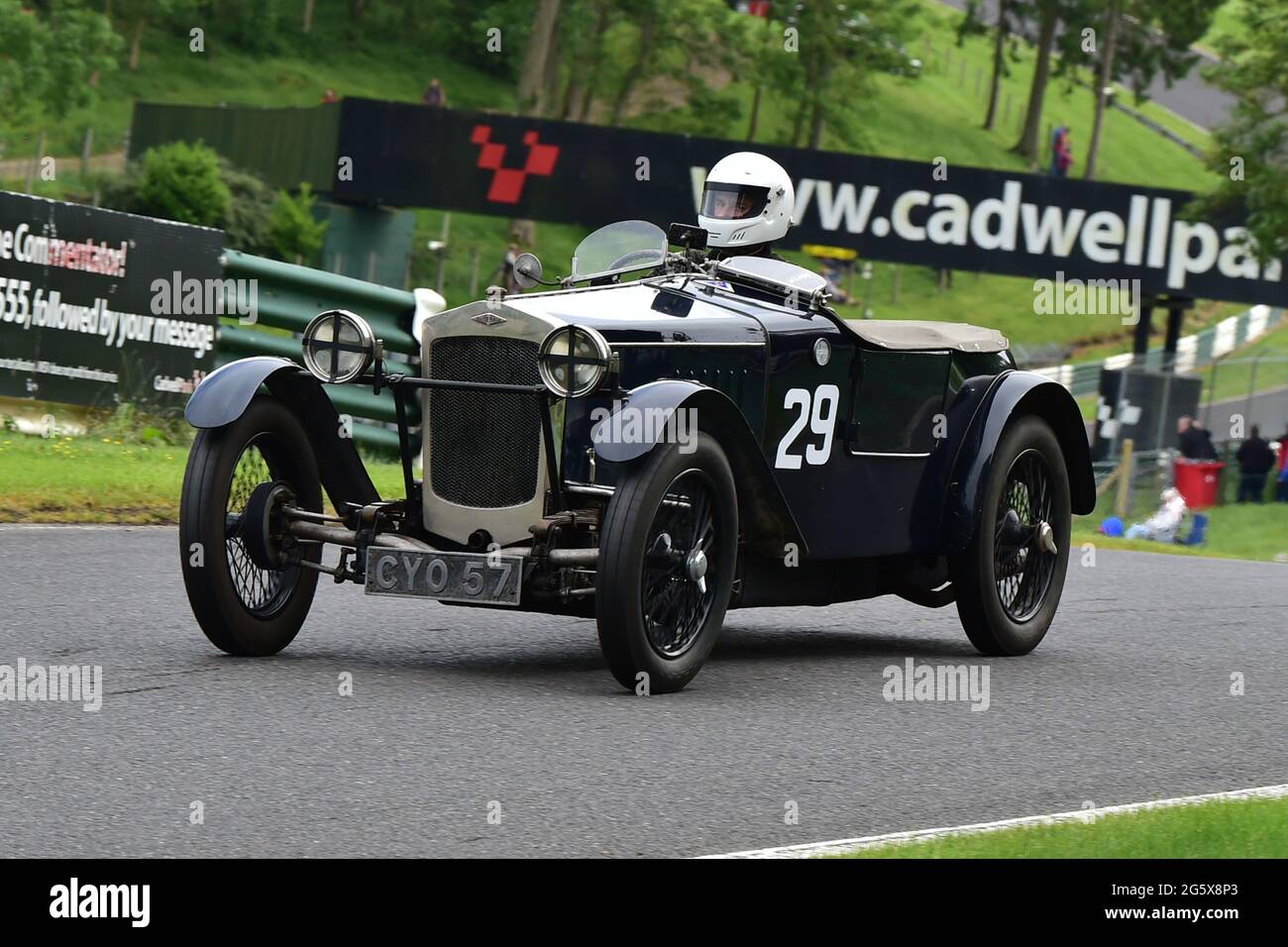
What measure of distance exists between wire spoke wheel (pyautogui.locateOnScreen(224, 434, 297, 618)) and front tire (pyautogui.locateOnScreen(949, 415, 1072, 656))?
9.40ft

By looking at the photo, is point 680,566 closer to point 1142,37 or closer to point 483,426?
point 483,426

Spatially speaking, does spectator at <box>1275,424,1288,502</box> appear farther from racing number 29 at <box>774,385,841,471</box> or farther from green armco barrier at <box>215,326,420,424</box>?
racing number 29 at <box>774,385,841,471</box>

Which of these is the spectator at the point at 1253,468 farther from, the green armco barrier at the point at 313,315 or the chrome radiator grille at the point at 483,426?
the chrome radiator grille at the point at 483,426

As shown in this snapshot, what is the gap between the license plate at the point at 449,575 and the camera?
695cm

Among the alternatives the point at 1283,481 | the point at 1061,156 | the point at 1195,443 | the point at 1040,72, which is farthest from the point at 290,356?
the point at 1040,72

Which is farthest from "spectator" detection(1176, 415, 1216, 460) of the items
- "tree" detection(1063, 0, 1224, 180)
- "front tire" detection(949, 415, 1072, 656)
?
"tree" detection(1063, 0, 1224, 180)

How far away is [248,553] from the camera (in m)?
7.44

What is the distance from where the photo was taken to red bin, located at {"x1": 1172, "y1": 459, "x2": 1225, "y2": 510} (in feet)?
85.6

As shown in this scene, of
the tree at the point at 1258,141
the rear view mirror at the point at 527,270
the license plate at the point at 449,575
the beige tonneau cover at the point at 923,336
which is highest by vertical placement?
the tree at the point at 1258,141

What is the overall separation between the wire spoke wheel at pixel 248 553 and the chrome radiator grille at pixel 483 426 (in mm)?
674

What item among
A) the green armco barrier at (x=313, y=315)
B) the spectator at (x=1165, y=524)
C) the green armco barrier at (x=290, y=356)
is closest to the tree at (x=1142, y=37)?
the spectator at (x=1165, y=524)

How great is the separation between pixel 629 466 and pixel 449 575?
723 millimetres
